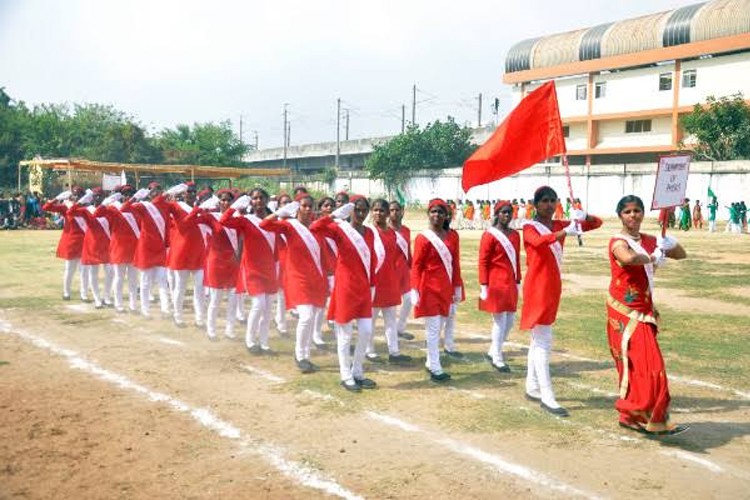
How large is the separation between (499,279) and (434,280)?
82 centimetres

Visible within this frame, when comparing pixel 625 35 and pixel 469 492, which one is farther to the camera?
pixel 625 35

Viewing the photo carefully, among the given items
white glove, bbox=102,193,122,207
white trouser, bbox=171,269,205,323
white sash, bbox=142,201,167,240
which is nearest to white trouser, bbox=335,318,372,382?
white trouser, bbox=171,269,205,323

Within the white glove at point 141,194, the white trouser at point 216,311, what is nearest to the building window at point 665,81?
the white glove at point 141,194

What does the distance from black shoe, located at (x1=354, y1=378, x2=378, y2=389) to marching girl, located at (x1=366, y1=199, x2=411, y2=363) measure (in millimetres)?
939

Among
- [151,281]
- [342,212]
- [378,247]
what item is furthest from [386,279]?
[151,281]

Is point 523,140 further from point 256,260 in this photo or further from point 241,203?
point 256,260

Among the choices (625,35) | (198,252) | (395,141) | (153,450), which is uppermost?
(625,35)

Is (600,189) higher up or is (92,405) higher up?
(600,189)

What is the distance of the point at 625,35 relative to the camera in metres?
46.0

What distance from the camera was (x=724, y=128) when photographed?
38.2 m

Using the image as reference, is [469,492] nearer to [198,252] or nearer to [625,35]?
[198,252]

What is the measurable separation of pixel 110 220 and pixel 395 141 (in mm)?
40194

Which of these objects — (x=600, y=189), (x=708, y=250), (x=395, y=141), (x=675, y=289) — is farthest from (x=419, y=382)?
(x=395, y=141)

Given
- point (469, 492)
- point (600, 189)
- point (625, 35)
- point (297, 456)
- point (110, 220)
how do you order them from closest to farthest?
1. point (469, 492)
2. point (297, 456)
3. point (110, 220)
4. point (600, 189)
5. point (625, 35)
